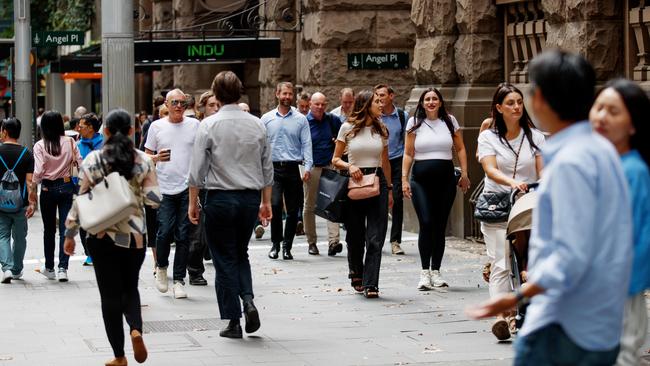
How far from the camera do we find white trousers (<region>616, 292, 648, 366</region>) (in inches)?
210

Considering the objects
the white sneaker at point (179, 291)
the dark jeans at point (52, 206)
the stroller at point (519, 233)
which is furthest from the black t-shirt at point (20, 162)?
the stroller at point (519, 233)

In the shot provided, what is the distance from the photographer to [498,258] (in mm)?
9477

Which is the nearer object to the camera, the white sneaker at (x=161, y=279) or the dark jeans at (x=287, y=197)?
the white sneaker at (x=161, y=279)

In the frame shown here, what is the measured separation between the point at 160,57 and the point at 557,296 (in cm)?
1763

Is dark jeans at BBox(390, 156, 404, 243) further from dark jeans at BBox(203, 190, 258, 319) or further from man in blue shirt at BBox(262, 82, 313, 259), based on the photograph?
dark jeans at BBox(203, 190, 258, 319)

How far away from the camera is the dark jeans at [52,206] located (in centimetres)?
1357

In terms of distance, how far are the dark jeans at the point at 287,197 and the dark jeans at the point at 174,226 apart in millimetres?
2787

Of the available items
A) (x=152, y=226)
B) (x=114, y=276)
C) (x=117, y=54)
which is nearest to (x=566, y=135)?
(x=114, y=276)

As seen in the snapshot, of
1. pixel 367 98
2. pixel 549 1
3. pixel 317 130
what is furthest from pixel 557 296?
pixel 317 130

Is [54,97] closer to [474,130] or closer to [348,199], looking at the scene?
[474,130]

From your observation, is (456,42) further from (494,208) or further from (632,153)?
(632,153)

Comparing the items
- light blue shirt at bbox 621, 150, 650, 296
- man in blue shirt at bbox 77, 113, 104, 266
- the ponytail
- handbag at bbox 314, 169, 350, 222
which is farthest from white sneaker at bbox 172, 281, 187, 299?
light blue shirt at bbox 621, 150, 650, 296

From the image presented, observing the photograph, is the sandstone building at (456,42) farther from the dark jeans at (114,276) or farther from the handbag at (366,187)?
the dark jeans at (114,276)

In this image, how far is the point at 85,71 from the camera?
2897 centimetres
